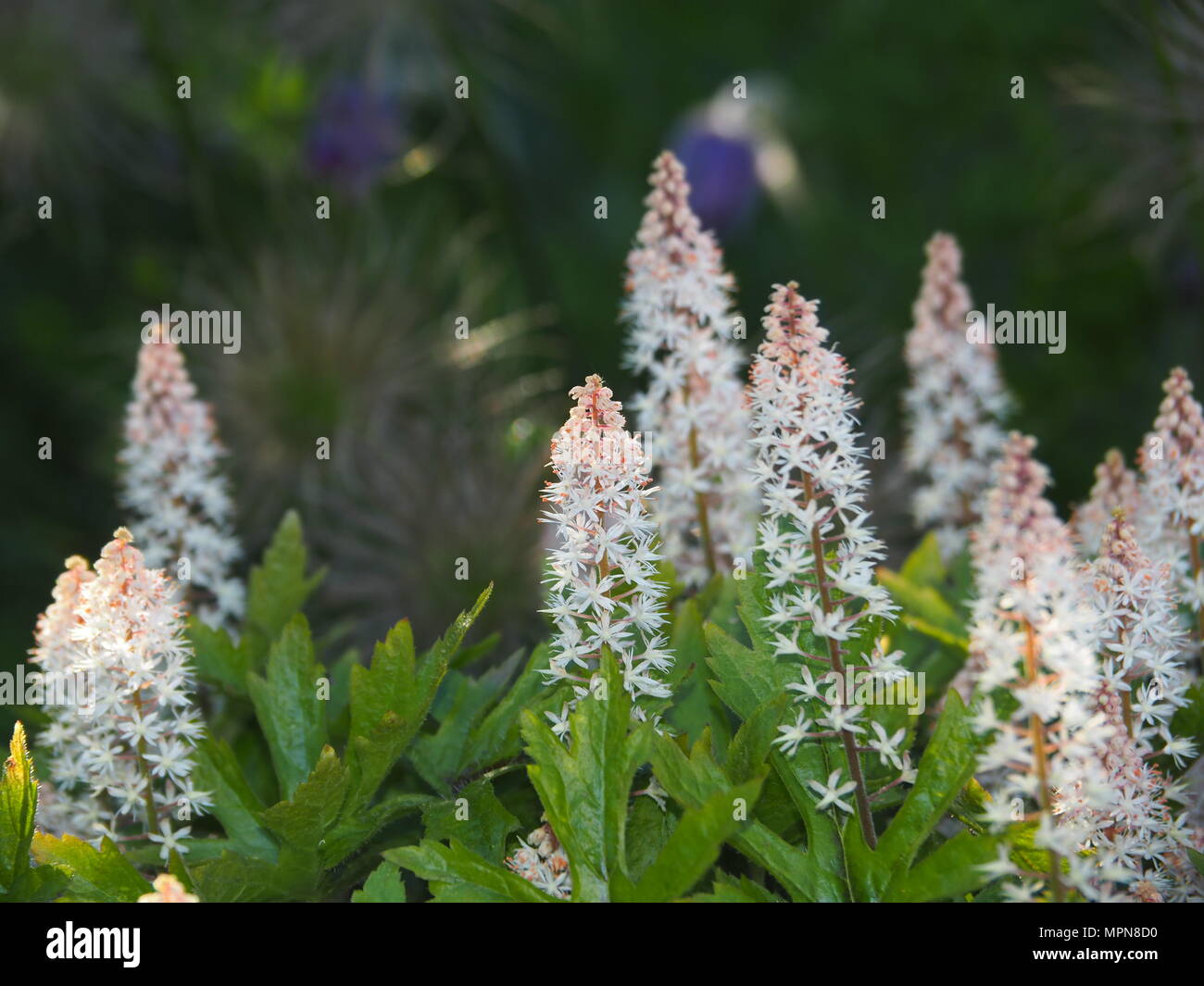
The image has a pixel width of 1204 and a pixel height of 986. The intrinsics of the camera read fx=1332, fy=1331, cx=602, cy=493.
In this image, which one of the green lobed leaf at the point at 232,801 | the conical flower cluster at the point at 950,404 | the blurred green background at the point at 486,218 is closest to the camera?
the green lobed leaf at the point at 232,801

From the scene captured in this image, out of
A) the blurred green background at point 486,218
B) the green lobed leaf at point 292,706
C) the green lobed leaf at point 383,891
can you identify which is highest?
the blurred green background at point 486,218

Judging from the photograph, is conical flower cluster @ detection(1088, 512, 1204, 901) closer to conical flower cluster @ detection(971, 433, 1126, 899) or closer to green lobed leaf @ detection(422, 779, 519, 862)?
conical flower cluster @ detection(971, 433, 1126, 899)

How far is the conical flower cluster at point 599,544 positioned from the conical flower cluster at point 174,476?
0.54 m

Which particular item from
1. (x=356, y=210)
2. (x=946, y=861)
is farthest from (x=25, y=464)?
(x=946, y=861)

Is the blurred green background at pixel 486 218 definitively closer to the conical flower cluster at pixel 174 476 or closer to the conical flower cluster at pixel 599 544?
the conical flower cluster at pixel 174 476

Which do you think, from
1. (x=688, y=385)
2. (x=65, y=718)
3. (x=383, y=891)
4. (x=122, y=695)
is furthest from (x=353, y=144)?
(x=383, y=891)

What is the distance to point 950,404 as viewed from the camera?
1616 mm

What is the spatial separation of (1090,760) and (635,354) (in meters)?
0.68

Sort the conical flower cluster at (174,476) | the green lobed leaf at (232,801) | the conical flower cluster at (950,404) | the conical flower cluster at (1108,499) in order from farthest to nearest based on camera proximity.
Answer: the conical flower cluster at (950,404) < the conical flower cluster at (174,476) < the conical flower cluster at (1108,499) < the green lobed leaf at (232,801)

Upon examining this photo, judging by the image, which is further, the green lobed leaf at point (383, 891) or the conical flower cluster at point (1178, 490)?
the conical flower cluster at point (1178, 490)

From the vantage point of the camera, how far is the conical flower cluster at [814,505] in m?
1.03

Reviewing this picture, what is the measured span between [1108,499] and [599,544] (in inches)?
23.1

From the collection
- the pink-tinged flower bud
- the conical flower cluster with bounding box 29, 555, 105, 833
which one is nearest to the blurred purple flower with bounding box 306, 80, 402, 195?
the conical flower cluster with bounding box 29, 555, 105, 833

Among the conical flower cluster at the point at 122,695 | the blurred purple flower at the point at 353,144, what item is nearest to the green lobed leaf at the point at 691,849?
the conical flower cluster at the point at 122,695
